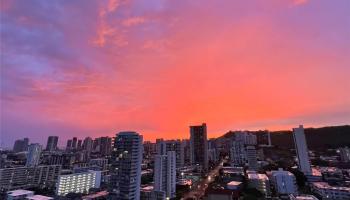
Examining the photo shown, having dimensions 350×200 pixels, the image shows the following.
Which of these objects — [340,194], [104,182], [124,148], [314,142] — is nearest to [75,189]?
[104,182]

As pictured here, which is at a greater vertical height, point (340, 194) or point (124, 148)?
point (124, 148)

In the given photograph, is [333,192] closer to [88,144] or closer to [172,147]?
[172,147]

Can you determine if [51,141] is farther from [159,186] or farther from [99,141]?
[159,186]

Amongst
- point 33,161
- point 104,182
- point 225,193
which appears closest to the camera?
point 225,193

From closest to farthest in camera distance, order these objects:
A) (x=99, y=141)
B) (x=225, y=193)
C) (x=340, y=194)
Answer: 1. (x=225, y=193)
2. (x=340, y=194)
3. (x=99, y=141)

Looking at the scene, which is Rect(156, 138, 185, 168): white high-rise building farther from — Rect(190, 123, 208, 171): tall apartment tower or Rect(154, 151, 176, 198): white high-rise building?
Rect(154, 151, 176, 198): white high-rise building

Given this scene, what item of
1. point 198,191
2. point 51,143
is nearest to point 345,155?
point 198,191

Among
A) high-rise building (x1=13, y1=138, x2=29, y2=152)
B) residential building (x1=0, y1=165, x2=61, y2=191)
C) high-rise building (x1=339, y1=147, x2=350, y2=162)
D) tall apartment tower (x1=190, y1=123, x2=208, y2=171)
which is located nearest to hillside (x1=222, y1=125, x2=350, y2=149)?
high-rise building (x1=339, y1=147, x2=350, y2=162)

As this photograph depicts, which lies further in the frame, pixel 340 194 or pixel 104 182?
pixel 104 182
